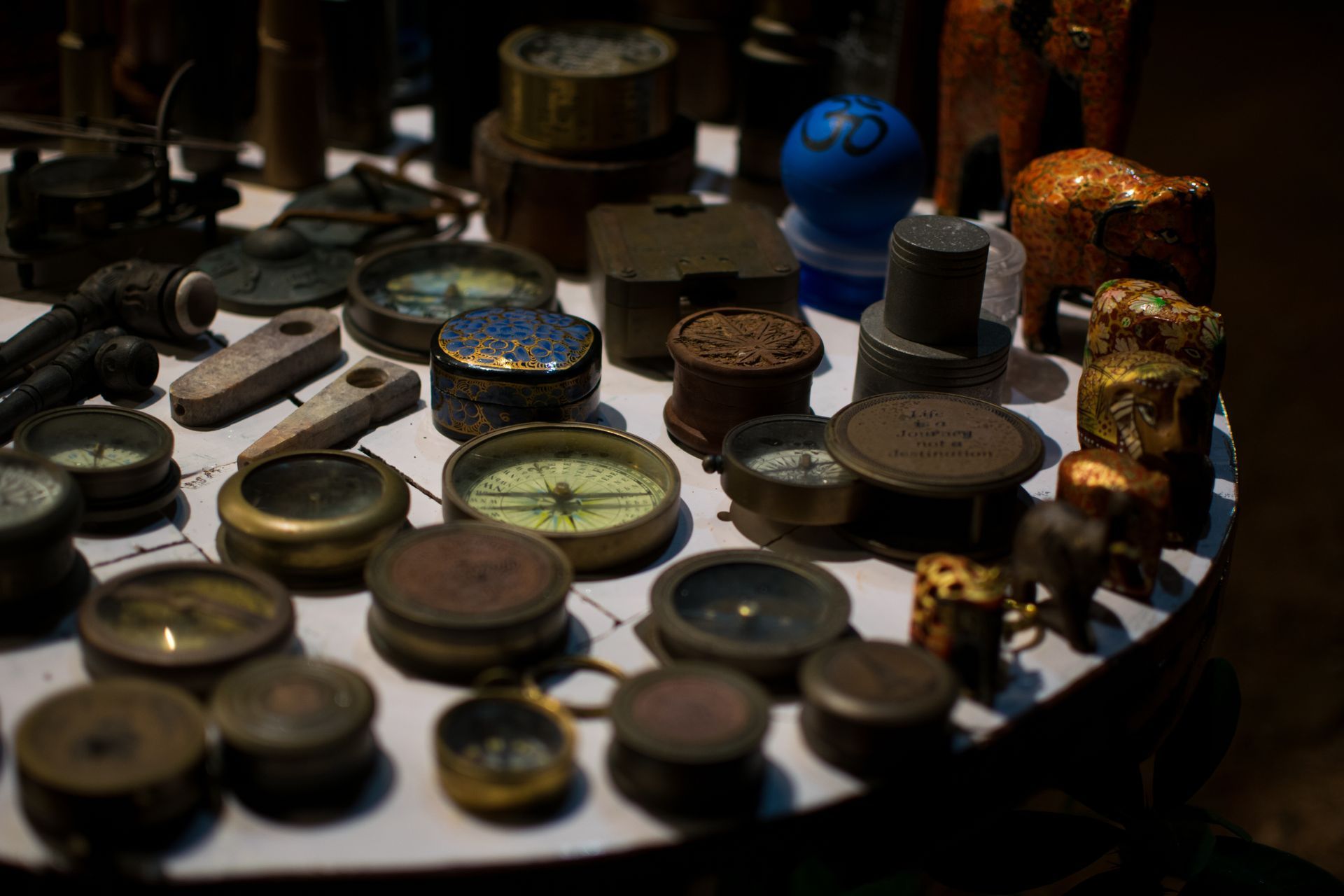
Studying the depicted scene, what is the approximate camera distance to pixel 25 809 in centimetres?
148

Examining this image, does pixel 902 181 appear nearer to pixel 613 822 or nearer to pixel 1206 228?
pixel 1206 228

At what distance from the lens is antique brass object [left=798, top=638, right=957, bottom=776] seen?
1.57 metres

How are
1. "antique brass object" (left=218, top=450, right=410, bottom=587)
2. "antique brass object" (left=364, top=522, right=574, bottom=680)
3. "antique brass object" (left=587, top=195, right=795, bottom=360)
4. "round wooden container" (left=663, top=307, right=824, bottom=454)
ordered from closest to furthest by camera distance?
"antique brass object" (left=364, top=522, right=574, bottom=680)
"antique brass object" (left=218, top=450, right=410, bottom=587)
"round wooden container" (left=663, top=307, right=824, bottom=454)
"antique brass object" (left=587, top=195, right=795, bottom=360)

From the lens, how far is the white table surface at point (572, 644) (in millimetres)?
1492

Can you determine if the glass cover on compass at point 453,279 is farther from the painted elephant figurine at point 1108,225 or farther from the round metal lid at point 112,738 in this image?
the round metal lid at point 112,738

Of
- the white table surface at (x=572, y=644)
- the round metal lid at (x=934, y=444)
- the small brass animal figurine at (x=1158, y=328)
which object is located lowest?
the white table surface at (x=572, y=644)

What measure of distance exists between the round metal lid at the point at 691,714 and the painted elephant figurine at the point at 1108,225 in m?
1.16

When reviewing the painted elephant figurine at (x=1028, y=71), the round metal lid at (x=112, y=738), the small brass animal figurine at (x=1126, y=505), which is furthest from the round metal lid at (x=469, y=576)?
the painted elephant figurine at (x=1028, y=71)

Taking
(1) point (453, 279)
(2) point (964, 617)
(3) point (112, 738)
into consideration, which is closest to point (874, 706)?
(2) point (964, 617)

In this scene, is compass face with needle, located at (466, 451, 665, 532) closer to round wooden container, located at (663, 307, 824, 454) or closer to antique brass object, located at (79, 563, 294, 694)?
round wooden container, located at (663, 307, 824, 454)

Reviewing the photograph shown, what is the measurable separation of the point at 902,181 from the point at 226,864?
183cm

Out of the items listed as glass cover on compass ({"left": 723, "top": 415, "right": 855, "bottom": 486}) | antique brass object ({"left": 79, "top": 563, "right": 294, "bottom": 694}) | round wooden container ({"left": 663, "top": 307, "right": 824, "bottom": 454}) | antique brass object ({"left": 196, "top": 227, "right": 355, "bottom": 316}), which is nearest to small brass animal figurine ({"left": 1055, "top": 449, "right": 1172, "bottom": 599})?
glass cover on compass ({"left": 723, "top": 415, "right": 855, "bottom": 486})

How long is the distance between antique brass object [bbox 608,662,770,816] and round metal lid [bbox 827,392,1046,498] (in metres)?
0.46

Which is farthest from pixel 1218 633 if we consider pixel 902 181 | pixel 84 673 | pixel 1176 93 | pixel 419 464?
pixel 84 673
